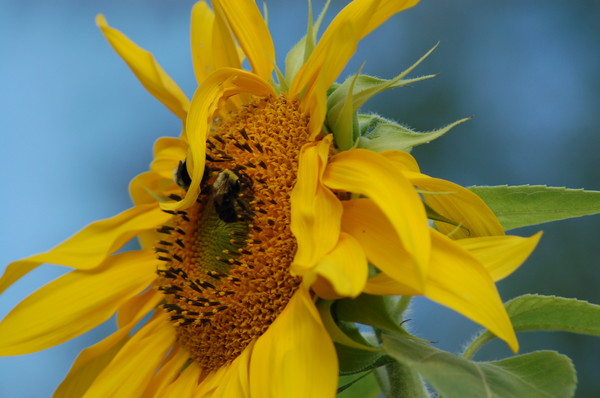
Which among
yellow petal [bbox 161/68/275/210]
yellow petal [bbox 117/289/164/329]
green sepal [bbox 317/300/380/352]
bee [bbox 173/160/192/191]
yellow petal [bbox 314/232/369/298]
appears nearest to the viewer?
yellow petal [bbox 314/232/369/298]

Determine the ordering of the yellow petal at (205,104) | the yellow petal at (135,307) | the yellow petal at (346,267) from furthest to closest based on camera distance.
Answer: the yellow petal at (135,307) → the yellow petal at (205,104) → the yellow petal at (346,267)

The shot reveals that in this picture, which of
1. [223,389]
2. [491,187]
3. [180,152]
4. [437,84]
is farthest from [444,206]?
[437,84]

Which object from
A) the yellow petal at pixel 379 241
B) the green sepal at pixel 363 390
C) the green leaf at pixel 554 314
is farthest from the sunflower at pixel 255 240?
the green sepal at pixel 363 390

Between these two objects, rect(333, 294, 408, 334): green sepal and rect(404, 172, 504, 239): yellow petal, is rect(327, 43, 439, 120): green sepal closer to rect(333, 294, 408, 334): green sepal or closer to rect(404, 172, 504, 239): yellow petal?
rect(404, 172, 504, 239): yellow petal

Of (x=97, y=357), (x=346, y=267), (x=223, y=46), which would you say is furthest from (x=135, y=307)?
(x=346, y=267)

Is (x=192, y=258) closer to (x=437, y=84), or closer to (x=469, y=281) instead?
(x=469, y=281)

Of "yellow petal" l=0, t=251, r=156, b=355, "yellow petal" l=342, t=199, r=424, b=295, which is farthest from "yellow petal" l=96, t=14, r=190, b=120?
"yellow petal" l=342, t=199, r=424, b=295

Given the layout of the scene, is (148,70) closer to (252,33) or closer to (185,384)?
(252,33)

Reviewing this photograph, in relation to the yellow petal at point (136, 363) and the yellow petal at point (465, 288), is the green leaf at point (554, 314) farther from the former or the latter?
the yellow petal at point (136, 363)
